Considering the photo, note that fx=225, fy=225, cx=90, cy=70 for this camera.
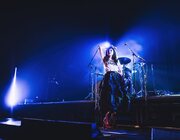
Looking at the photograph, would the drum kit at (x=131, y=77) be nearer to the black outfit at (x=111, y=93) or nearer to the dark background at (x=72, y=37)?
the black outfit at (x=111, y=93)

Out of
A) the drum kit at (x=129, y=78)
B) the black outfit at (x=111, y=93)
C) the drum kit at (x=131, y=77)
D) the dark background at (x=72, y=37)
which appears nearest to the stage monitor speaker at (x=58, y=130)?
the black outfit at (x=111, y=93)

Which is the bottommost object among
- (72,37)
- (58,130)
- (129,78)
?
(58,130)

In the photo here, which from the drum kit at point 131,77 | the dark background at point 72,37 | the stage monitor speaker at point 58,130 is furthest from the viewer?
the dark background at point 72,37

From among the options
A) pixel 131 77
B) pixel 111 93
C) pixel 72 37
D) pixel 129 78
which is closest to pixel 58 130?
pixel 111 93

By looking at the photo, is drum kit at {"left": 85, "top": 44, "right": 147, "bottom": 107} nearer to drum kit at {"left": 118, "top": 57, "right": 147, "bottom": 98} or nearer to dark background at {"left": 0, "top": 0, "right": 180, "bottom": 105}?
drum kit at {"left": 118, "top": 57, "right": 147, "bottom": 98}

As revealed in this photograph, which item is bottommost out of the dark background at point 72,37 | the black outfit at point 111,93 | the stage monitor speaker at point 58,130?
the stage monitor speaker at point 58,130

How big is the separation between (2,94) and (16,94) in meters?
2.43

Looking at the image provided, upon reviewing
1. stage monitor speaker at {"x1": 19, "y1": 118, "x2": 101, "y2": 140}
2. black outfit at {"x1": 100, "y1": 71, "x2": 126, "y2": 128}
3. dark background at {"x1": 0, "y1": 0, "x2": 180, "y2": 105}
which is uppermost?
dark background at {"x1": 0, "y1": 0, "x2": 180, "y2": 105}

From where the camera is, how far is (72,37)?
10.6m

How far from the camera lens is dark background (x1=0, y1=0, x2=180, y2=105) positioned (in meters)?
8.75

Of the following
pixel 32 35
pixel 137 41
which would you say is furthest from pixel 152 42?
pixel 32 35

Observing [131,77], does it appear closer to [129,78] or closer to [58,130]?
[129,78]

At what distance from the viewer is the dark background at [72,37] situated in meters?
8.75

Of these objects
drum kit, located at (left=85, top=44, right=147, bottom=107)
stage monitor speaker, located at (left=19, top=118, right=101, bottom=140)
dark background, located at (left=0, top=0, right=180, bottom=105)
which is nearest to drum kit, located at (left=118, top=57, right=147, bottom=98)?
drum kit, located at (left=85, top=44, right=147, bottom=107)
